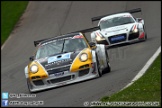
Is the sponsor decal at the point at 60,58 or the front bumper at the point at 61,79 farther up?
the sponsor decal at the point at 60,58

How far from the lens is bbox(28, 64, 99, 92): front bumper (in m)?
13.3

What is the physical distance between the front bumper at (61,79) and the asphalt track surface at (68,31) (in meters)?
0.17

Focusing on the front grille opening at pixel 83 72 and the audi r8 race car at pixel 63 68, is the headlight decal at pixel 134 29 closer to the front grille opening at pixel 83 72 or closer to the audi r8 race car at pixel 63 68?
the audi r8 race car at pixel 63 68

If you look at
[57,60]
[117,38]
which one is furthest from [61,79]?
[117,38]

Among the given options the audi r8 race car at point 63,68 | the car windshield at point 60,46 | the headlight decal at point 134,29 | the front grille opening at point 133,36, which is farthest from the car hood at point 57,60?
the headlight decal at point 134,29

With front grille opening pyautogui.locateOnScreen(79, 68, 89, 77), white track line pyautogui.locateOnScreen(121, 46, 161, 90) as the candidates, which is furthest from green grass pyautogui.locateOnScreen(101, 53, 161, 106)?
front grille opening pyautogui.locateOnScreen(79, 68, 89, 77)

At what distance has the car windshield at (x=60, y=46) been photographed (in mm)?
14548

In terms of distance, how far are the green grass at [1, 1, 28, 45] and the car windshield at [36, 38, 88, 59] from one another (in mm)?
15996

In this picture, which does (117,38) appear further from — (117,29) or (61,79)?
(61,79)

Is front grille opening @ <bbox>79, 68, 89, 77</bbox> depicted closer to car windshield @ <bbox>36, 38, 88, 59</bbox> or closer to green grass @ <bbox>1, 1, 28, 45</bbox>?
car windshield @ <bbox>36, 38, 88, 59</bbox>

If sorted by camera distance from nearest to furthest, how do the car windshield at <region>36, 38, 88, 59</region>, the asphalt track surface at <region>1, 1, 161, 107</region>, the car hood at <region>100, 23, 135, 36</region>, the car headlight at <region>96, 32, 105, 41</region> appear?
the asphalt track surface at <region>1, 1, 161, 107</region>
the car windshield at <region>36, 38, 88, 59</region>
the car hood at <region>100, 23, 135, 36</region>
the car headlight at <region>96, 32, 105, 41</region>

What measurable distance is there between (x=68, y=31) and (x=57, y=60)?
1769 centimetres

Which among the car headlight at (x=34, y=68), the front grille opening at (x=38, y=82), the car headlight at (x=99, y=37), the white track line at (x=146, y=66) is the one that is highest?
the car headlight at (x=34, y=68)

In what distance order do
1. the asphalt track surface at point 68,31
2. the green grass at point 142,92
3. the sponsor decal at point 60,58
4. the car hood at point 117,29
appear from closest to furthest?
the green grass at point 142,92 → the asphalt track surface at point 68,31 → the sponsor decal at point 60,58 → the car hood at point 117,29
